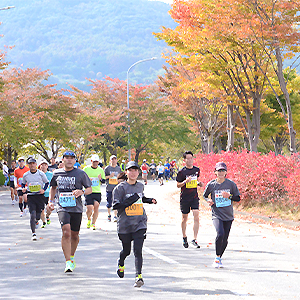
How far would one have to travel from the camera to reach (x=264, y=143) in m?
55.1

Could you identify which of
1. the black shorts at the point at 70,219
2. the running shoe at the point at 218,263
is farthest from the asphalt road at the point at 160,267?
the black shorts at the point at 70,219

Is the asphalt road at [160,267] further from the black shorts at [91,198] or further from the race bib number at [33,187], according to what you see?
the race bib number at [33,187]

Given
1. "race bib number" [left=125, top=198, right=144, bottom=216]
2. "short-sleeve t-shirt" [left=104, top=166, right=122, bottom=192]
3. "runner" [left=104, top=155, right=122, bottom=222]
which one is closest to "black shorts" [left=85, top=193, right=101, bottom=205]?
"runner" [left=104, top=155, right=122, bottom=222]

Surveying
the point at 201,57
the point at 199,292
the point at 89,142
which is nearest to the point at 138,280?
the point at 199,292

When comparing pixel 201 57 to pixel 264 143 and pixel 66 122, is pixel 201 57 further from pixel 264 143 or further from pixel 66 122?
pixel 264 143

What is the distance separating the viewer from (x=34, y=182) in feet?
37.4

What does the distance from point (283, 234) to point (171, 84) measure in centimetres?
2308

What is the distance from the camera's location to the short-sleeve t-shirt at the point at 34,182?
37.3ft

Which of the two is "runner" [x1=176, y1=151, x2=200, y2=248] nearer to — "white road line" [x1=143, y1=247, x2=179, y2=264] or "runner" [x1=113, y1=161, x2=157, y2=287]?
"white road line" [x1=143, y1=247, x2=179, y2=264]

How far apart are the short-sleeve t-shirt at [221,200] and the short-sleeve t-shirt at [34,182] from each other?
483 centimetres

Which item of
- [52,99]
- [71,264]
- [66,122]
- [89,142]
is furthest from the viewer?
[89,142]

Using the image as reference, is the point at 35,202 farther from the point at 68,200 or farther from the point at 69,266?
the point at 69,266

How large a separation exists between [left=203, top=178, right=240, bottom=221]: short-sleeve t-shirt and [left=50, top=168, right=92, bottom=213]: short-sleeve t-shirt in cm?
202

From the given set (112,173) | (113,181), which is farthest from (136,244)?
(113,181)
